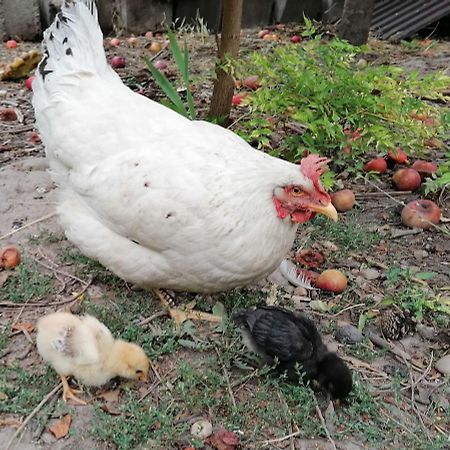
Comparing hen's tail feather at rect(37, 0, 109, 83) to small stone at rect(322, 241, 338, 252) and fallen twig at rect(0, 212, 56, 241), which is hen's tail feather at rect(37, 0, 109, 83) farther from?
small stone at rect(322, 241, 338, 252)

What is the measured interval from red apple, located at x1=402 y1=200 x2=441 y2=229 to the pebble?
1.14 metres

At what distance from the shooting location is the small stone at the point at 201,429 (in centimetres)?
248

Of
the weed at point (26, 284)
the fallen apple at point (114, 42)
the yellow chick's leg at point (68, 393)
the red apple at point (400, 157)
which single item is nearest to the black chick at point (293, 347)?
the yellow chick's leg at point (68, 393)

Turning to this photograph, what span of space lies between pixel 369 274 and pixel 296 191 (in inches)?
42.0

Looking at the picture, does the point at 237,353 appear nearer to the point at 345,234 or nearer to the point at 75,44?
the point at 345,234

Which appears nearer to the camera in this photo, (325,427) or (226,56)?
(325,427)

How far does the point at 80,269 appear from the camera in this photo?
3.46m

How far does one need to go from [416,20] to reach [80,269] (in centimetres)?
578

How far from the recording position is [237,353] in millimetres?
2854

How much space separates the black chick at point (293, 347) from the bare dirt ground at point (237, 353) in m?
0.10

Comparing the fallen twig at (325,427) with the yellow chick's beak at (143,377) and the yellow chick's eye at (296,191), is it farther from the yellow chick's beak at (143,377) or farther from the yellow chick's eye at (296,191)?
the yellow chick's eye at (296,191)

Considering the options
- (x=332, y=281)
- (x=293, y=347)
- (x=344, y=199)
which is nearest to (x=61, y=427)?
(x=293, y=347)

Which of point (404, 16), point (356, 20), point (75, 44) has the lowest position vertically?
point (404, 16)

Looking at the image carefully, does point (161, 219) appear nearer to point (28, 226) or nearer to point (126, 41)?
point (28, 226)
